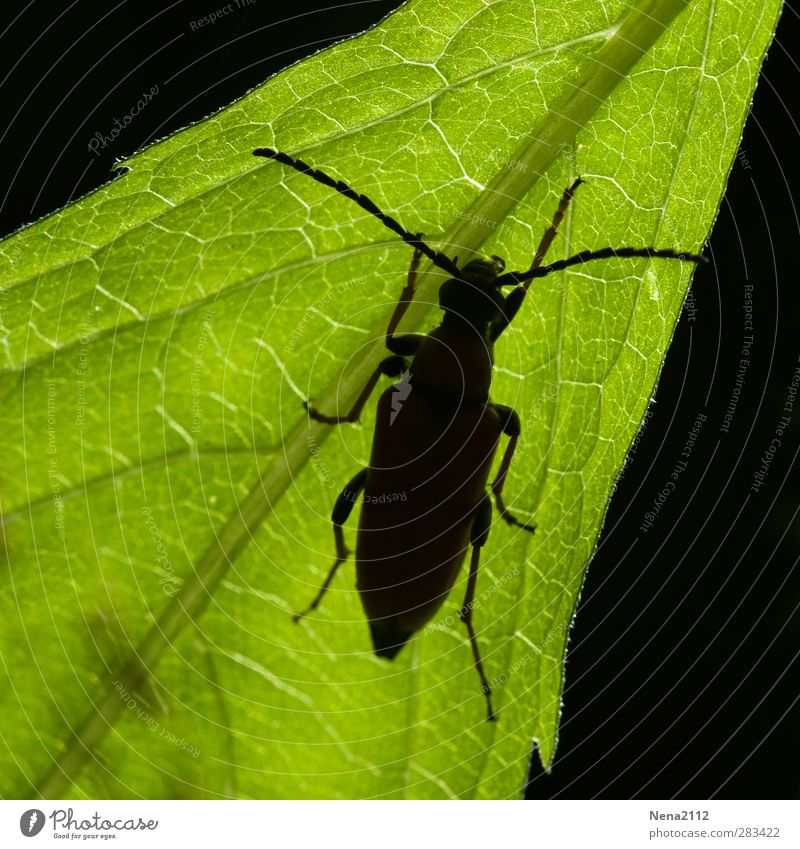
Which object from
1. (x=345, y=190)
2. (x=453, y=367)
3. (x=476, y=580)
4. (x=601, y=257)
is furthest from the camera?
(x=453, y=367)

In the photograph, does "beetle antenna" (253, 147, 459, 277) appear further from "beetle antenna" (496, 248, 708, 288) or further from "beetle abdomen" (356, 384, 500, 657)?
"beetle abdomen" (356, 384, 500, 657)

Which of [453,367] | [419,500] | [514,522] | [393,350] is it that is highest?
[453,367]

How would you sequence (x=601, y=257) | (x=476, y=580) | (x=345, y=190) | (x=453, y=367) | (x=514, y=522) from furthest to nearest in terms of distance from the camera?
(x=453, y=367), (x=476, y=580), (x=514, y=522), (x=601, y=257), (x=345, y=190)

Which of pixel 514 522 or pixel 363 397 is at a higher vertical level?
pixel 363 397

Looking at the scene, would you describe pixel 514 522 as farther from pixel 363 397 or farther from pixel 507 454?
pixel 363 397

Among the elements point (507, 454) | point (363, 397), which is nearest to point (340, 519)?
point (363, 397)

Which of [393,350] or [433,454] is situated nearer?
[393,350]
